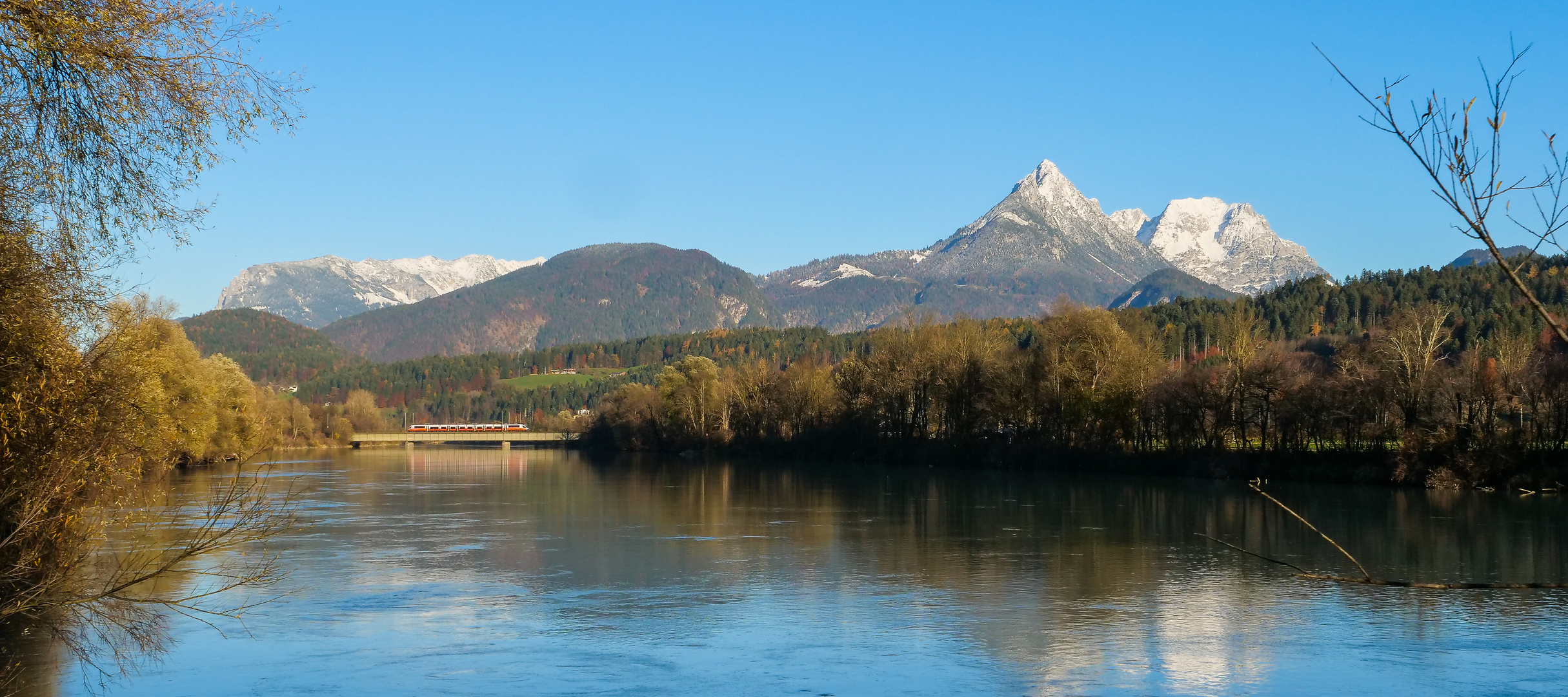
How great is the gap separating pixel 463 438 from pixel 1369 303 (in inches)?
5189

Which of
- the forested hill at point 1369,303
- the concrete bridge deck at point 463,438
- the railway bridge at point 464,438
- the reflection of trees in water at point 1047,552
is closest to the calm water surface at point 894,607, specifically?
the reflection of trees in water at point 1047,552

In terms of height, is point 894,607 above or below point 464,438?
above

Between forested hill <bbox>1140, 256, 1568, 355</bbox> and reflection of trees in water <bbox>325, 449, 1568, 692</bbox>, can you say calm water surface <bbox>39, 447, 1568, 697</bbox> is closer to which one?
Answer: reflection of trees in water <bbox>325, 449, 1568, 692</bbox>

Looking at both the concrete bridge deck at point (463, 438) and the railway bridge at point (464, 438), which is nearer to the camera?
the concrete bridge deck at point (463, 438)

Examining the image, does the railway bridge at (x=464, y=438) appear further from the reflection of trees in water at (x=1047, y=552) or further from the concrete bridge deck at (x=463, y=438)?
the reflection of trees in water at (x=1047, y=552)

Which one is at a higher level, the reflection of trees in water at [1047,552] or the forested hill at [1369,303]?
the forested hill at [1369,303]

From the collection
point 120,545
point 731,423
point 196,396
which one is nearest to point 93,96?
point 120,545

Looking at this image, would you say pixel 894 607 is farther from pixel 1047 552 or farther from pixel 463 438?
pixel 463 438

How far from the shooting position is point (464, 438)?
188 m

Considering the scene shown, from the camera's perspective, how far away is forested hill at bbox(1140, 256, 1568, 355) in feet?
408

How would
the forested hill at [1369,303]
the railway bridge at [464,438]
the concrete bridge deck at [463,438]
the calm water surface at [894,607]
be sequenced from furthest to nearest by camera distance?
the railway bridge at [464,438] < the concrete bridge deck at [463,438] < the forested hill at [1369,303] < the calm water surface at [894,607]

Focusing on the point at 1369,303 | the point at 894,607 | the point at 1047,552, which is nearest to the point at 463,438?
the point at 1369,303

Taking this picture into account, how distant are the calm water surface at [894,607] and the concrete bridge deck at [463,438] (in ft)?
448

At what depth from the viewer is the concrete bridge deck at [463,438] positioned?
178 meters
